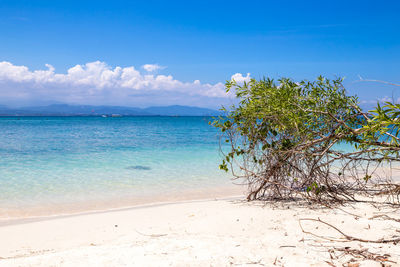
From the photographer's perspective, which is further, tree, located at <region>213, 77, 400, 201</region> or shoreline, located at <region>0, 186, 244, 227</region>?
shoreline, located at <region>0, 186, 244, 227</region>

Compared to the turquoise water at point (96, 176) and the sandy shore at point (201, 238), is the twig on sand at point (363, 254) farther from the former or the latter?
the turquoise water at point (96, 176)

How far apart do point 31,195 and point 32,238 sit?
164 inches

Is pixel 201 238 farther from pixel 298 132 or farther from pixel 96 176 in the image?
pixel 96 176

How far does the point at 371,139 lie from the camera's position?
14.8 ft

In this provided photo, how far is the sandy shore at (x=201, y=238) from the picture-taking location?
340 cm

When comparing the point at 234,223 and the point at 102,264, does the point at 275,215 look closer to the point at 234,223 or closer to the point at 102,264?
the point at 234,223

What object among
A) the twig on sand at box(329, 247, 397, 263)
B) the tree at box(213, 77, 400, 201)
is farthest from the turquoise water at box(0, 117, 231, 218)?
the twig on sand at box(329, 247, 397, 263)

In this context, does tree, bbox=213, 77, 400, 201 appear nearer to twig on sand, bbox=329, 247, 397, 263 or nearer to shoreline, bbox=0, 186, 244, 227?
twig on sand, bbox=329, 247, 397, 263

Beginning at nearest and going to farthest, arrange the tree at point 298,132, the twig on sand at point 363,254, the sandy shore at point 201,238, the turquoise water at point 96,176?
the twig on sand at point 363,254 → the sandy shore at point 201,238 → the tree at point 298,132 → the turquoise water at point 96,176

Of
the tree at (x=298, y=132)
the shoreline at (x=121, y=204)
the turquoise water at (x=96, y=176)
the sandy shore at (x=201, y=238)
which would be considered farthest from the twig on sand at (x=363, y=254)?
the shoreline at (x=121, y=204)

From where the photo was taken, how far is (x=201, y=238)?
4.21m

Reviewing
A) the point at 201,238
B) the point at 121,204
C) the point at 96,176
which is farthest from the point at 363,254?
the point at 96,176

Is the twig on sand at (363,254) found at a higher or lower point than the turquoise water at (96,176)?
higher

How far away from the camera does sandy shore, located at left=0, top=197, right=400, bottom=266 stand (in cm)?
340
